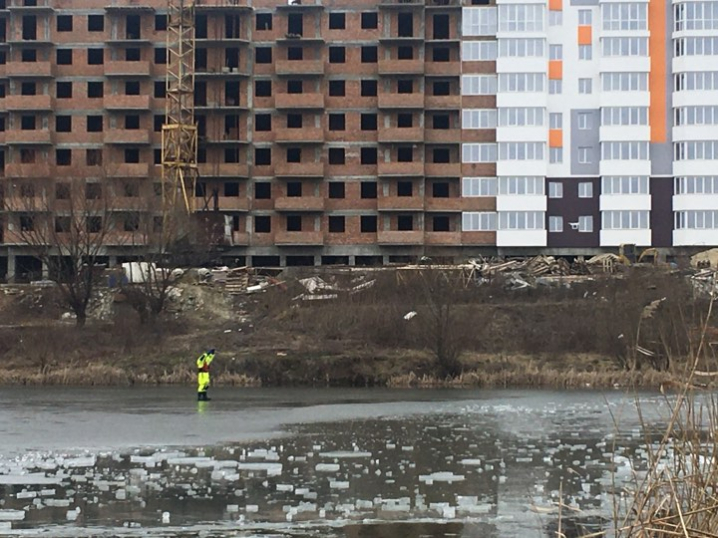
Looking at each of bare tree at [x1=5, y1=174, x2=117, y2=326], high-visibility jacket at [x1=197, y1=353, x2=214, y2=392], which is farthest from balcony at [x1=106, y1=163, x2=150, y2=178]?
high-visibility jacket at [x1=197, y1=353, x2=214, y2=392]

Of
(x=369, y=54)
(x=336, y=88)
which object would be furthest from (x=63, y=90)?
(x=369, y=54)

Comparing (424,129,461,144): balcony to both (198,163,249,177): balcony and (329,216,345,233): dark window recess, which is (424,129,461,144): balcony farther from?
(198,163,249,177): balcony

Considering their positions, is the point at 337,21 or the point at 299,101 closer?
the point at 299,101

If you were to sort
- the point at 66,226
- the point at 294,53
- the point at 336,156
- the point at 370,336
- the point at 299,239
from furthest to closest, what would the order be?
the point at 336,156 < the point at 294,53 < the point at 299,239 < the point at 66,226 < the point at 370,336

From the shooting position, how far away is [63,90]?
9688cm

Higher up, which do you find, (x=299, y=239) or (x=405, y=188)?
(x=405, y=188)

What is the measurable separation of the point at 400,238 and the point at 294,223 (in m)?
9.16

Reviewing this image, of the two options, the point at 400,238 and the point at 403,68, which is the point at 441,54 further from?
the point at 400,238

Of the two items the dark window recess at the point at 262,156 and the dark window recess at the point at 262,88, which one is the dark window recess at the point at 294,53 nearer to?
the dark window recess at the point at 262,88

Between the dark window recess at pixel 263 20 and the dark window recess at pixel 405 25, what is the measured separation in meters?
10.7

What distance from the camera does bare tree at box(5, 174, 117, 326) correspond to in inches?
2741

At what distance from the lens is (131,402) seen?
45.3 m

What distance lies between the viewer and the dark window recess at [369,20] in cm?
9550

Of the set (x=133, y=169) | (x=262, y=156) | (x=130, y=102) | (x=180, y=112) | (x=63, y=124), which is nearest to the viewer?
(x=180, y=112)
